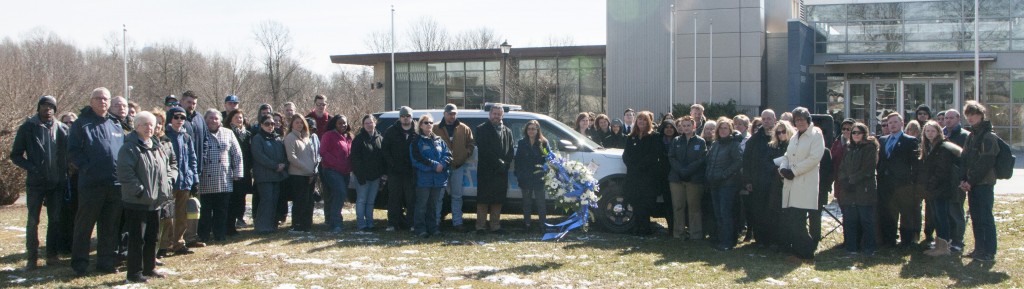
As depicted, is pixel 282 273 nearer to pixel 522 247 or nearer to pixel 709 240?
pixel 522 247

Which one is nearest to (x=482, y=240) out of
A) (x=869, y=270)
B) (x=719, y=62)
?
(x=869, y=270)

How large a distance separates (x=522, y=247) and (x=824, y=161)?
3262 mm

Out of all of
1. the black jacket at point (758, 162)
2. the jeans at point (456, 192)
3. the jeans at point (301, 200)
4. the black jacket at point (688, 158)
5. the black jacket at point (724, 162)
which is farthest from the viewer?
the jeans at point (301, 200)

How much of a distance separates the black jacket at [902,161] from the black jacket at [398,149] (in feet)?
17.4

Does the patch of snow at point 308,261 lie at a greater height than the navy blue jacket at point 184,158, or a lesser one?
lesser

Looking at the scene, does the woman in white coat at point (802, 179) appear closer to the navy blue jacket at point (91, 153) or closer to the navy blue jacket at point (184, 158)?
the navy blue jacket at point (184, 158)

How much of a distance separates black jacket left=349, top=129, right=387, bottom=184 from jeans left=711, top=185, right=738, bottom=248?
4.08m

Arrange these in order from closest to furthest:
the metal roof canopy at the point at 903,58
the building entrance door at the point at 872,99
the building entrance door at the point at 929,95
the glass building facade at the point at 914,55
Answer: the metal roof canopy at the point at 903,58
the glass building facade at the point at 914,55
the building entrance door at the point at 929,95
the building entrance door at the point at 872,99

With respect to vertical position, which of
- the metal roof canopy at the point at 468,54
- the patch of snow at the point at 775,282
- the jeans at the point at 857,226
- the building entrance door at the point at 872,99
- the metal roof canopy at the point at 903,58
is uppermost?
the metal roof canopy at the point at 468,54

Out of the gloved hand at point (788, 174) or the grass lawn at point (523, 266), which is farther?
the gloved hand at point (788, 174)

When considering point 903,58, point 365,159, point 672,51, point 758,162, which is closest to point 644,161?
point 758,162

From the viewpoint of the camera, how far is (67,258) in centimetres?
854

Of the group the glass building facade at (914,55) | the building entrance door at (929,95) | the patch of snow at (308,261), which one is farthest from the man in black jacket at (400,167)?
the building entrance door at (929,95)

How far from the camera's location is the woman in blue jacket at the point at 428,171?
400 inches
